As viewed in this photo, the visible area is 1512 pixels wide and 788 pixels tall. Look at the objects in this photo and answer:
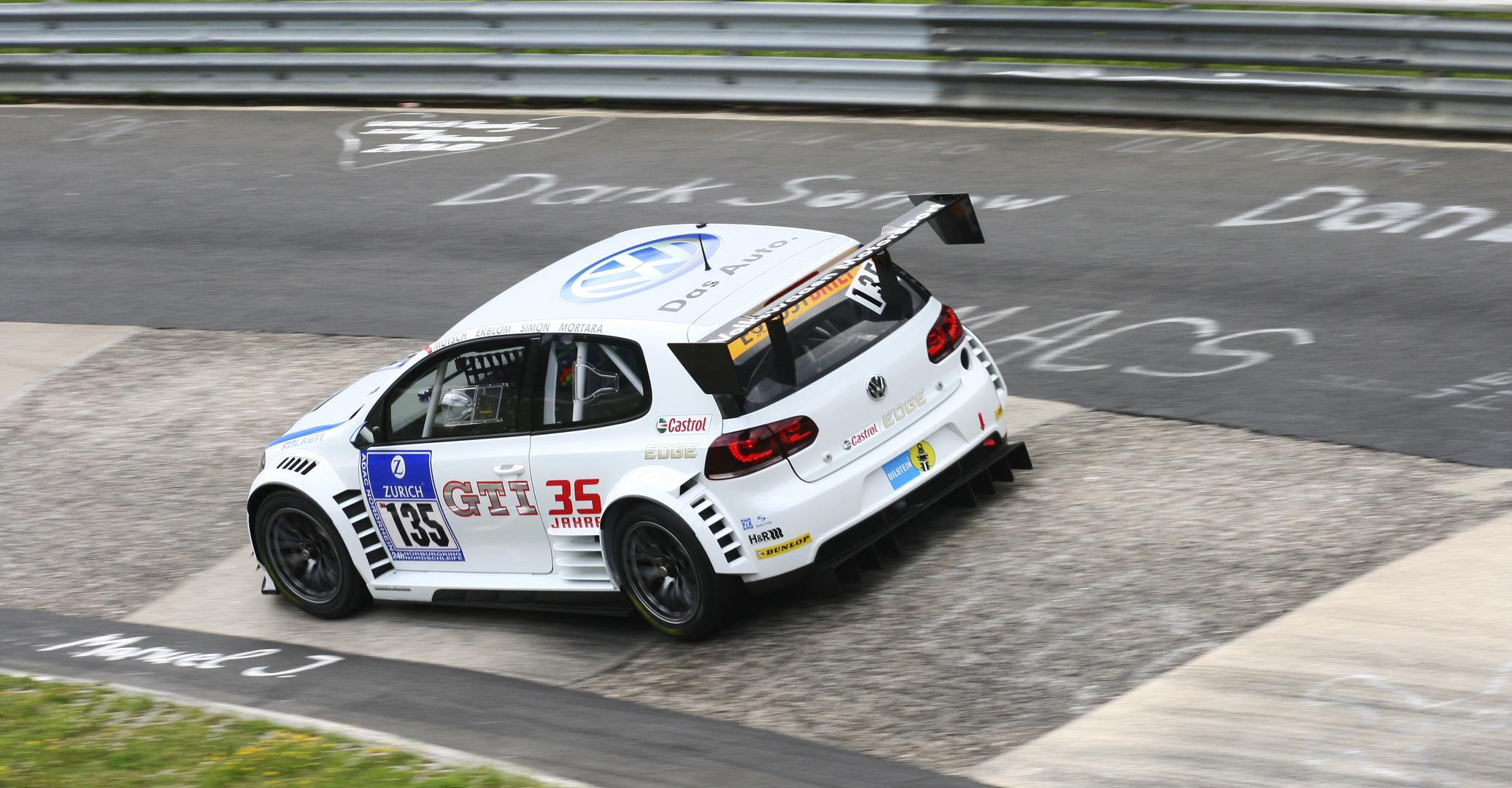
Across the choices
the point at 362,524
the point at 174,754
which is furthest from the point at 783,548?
the point at 174,754

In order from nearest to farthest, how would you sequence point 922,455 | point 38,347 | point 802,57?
point 922,455 → point 38,347 → point 802,57

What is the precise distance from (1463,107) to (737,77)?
7366mm

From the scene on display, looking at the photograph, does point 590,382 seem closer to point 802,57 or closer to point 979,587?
point 979,587

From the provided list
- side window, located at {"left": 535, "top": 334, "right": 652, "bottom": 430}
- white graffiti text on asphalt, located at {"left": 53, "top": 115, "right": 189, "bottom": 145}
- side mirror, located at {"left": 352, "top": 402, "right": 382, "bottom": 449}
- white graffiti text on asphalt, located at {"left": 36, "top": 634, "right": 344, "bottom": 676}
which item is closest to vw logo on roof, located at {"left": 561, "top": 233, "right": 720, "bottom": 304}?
side window, located at {"left": 535, "top": 334, "right": 652, "bottom": 430}

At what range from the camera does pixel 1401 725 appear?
5324 mm

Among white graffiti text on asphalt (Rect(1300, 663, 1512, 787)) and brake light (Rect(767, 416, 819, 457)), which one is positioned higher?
brake light (Rect(767, 416, 819, 457))

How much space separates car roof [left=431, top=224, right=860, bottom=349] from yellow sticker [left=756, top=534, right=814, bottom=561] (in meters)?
0.97

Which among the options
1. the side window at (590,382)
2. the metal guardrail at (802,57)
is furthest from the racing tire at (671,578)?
the metal guardrail at (802,57)

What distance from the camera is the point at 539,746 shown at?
6.14 m

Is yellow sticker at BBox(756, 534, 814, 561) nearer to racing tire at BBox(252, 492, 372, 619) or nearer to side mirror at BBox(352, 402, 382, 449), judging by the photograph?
side mirror at BBox(352, 402, 382, 449)

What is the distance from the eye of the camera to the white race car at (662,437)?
6.82 metres

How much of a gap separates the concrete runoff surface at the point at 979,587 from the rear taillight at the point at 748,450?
33.1 inches

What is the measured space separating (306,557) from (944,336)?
140 inches

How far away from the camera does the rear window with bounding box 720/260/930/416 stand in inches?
270
